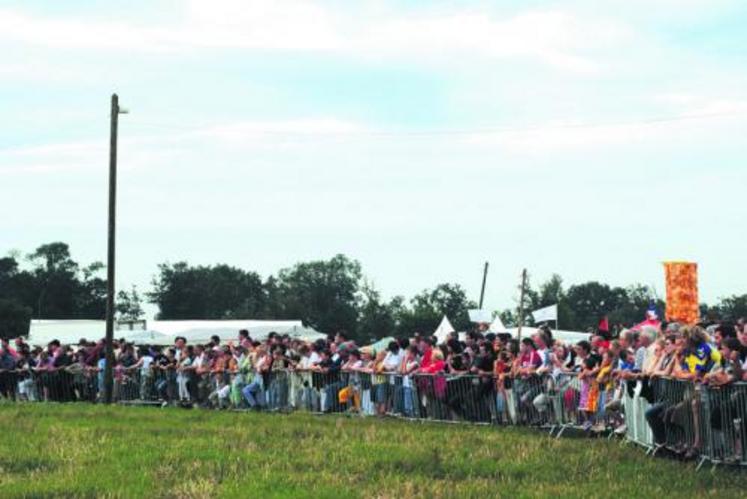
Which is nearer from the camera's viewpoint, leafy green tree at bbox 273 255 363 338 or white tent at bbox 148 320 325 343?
white tent at bbox 148 320 325 343

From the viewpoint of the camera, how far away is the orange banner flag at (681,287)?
27.5 meters

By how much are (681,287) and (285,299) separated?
140 metres

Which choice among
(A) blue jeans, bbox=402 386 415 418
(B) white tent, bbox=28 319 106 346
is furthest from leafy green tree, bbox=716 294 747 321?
(A) blue jeans, bbox=402 386 415 418

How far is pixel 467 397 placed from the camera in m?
23.6

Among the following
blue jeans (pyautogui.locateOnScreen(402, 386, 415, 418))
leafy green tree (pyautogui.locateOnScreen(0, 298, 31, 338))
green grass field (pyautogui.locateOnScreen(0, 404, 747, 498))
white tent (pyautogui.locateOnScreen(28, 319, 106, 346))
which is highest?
leafy green tree (pyautogui.locateOnScreen(0, 298, 31, 338))

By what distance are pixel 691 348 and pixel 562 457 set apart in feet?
7.13

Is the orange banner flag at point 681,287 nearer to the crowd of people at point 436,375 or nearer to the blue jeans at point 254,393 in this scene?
the crowd of people at point 436,375

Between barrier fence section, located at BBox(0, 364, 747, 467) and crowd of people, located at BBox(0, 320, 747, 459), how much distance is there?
3 cm

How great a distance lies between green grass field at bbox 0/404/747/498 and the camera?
12.6m

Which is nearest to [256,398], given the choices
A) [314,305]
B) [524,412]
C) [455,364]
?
[455,364]

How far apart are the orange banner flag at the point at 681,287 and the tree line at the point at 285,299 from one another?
91.8 metres

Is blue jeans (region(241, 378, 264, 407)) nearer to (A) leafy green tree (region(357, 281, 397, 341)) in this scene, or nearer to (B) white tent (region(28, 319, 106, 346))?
(B) white tent (region(28, 319, 106, 346))

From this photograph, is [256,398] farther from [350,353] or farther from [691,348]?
[691,348]

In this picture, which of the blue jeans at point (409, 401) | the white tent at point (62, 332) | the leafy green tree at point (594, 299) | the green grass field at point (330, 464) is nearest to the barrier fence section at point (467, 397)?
the blue jeans at point (409, 401)
